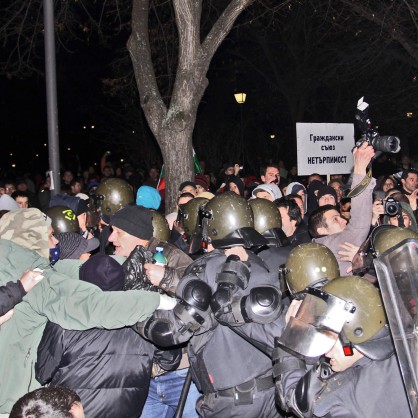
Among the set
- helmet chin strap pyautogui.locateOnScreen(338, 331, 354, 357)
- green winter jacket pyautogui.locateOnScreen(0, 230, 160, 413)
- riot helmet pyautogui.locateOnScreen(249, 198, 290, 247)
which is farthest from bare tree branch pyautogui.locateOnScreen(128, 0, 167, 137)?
helmet chin strap pyautogui.locateOnScreen(338, 331, 354, 357)

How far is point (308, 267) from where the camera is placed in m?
4.06

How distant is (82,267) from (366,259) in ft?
6.04

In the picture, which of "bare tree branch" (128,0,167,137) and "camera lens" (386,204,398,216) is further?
"bare tree branch" (128,0,167,137)

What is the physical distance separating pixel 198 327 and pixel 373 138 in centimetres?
236

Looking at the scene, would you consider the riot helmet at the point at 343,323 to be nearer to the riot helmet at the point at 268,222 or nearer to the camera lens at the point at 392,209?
the riot helmet at the point at 268,222

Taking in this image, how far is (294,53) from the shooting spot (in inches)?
1166

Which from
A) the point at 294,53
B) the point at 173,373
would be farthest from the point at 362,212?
the point at 294,53

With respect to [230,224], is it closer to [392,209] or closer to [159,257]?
[159,257]

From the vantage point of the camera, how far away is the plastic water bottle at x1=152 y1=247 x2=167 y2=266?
4.80 metres

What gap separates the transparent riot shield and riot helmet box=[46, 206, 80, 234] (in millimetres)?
4204

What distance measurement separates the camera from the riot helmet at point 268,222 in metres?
5.56

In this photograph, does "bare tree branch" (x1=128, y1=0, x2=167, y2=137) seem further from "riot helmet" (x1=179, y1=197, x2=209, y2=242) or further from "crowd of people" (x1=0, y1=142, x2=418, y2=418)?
"crowd of people" (x1=0, y1=142, x2=418, y2=418)

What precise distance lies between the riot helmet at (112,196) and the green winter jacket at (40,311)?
121 inches

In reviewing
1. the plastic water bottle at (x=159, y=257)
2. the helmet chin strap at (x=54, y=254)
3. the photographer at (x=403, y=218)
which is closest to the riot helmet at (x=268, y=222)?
the plastic water bottle at (x=159, y=257)
